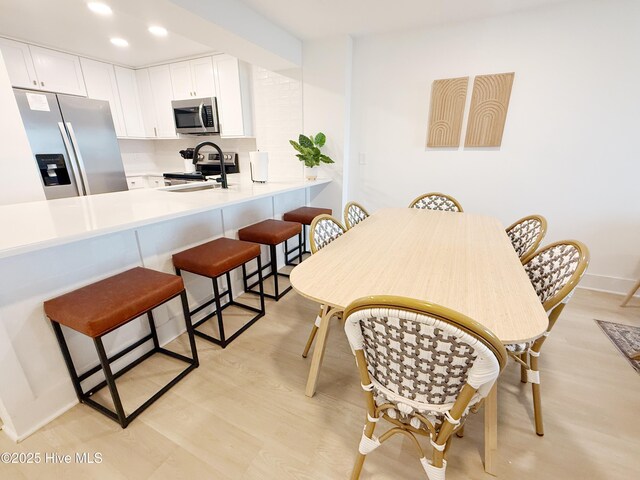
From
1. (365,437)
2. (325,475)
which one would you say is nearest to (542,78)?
(365,437)

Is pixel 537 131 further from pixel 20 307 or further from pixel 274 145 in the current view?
pixel 20 307

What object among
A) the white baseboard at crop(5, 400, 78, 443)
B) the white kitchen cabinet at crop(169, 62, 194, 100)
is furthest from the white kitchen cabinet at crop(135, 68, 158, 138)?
the white baseboard at crop(5, 400, 78, 443)

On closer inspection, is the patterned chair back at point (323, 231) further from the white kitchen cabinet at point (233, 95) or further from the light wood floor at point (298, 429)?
the white kitchen cabinet at point (233, 95)

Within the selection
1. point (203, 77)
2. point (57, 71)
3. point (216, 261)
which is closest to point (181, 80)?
point (203, 77)

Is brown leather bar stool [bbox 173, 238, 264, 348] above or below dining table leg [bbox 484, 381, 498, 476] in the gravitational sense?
above

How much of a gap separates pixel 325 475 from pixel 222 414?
570 millimetres

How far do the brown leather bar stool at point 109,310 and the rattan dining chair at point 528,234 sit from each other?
2.01 meters

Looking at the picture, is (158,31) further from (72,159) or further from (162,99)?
(72,159)

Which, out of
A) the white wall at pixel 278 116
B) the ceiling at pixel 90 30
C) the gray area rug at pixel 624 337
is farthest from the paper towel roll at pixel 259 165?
the gray area rug at pixel 624 337

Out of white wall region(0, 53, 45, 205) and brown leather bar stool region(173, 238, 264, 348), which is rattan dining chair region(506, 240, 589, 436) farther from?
white wall region(0, 53, 45, 205)

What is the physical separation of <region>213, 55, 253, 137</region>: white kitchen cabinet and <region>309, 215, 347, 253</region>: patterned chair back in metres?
2.43

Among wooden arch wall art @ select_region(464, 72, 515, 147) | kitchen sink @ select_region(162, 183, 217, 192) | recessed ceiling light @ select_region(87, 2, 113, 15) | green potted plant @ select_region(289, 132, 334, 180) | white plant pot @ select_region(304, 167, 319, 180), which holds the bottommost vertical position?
kitchen sink @ select_region(162, 183, 217, 192)

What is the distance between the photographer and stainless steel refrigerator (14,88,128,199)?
8.97ft

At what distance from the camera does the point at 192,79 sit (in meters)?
3.58
